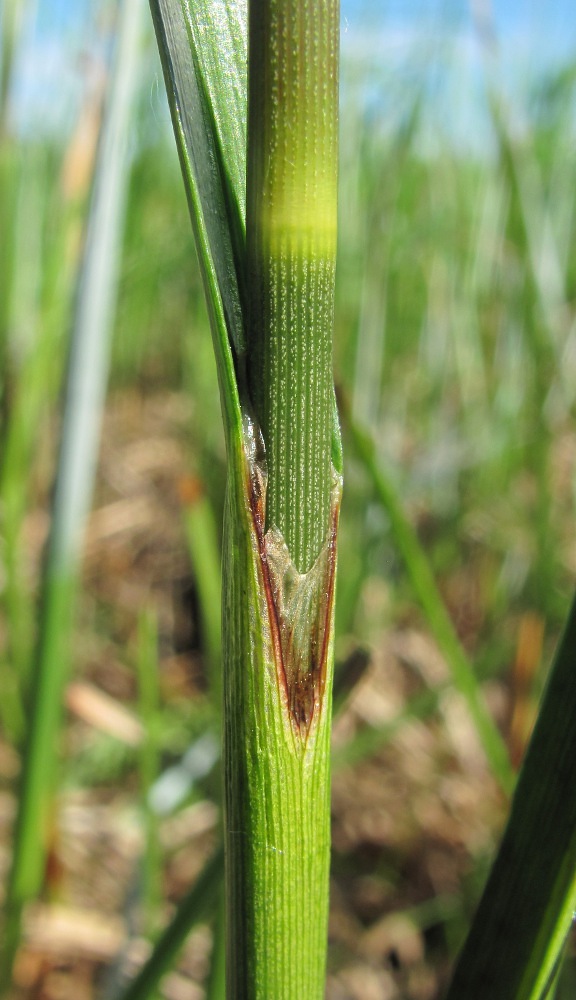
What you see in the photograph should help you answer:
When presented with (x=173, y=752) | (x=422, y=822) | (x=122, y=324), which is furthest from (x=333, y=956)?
(x=122, y=324)

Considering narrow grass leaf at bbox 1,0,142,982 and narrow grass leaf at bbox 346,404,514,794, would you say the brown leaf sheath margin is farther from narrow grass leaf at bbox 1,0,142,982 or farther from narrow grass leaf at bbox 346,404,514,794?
narrow grass leaf at bbox 1,0,142,982

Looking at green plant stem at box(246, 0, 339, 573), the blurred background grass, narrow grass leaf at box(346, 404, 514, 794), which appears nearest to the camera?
green plant stem at box(246, 0, 339, 573)

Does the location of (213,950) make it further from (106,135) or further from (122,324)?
(122,324)

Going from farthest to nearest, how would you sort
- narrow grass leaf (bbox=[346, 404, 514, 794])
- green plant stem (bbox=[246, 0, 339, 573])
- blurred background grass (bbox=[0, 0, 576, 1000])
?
1. blurred background grass (bbox=[0, 0, 576, 1000])
2. narrow grass leaf (bbox=[346, 404, 514, 794])
3. green plant stem (bbox=[246, 0, 339, 573])

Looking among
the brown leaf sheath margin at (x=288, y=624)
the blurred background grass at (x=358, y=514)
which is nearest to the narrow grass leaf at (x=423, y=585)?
the blurred background grass at (x=358, y=514)

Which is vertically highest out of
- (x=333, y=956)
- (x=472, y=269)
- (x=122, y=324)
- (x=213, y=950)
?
(x=472, y=269)

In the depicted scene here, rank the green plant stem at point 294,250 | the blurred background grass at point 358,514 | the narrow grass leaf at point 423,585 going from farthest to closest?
the blurred background grass at point 358,514 → the narrow grass leaf at point 423,585 → the green plant stem at point 294,250

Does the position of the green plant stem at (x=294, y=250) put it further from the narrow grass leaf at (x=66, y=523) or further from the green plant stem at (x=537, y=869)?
the narrow grass leaf at (x=66, y=523)

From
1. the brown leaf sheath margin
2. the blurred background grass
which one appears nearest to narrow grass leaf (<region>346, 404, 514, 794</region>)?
the blurred background grass
